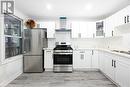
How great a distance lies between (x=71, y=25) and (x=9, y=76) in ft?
11.0

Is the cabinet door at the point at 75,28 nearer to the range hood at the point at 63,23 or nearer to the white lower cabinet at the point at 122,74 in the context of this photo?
the range hood at the point at 63,23

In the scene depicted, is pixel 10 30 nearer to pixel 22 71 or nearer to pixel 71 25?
pixel 22 71

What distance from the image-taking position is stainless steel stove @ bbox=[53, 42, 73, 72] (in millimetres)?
5980

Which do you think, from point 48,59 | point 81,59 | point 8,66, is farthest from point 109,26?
point 8,66

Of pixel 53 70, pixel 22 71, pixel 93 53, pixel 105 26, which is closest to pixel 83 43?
pixel 93 53

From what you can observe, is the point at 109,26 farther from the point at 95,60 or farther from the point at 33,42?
the point at 33,42

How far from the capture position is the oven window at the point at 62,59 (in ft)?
19.7

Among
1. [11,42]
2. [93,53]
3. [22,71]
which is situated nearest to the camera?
[11,42]

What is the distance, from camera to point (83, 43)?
22.7 feet

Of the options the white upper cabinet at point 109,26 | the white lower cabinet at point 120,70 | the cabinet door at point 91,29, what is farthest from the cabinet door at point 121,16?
the cabinet door at point 91,29

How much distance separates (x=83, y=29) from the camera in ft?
21.2

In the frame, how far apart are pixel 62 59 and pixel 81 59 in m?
0.83

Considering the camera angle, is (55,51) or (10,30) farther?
(55,51)

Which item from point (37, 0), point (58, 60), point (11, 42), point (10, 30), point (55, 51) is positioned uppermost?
point (37, 0)
